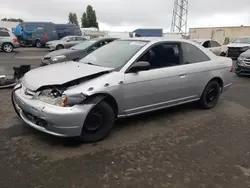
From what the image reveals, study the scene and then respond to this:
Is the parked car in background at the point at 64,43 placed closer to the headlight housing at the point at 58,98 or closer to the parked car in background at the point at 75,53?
the parked car in background at the point at 75,53

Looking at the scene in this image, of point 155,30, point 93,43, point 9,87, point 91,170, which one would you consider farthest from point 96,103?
point 155,30

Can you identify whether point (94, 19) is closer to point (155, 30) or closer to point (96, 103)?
point (155, 30)

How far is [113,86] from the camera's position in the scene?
368 centimetres

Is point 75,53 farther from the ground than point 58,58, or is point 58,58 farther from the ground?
point 75,53

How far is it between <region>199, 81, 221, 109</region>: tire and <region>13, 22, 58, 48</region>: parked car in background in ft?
68.5

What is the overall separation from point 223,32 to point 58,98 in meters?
31.6

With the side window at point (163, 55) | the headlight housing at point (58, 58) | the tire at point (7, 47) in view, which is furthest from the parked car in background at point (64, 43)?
the side window at point (163, 55)

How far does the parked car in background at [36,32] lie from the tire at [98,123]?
2168cm

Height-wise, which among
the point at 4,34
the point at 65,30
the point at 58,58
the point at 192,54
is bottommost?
the point at 58,58

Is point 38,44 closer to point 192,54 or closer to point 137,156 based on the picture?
point 192,54

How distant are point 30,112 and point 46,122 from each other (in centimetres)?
32

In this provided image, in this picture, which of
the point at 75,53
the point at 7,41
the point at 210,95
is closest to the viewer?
the point at 210,95

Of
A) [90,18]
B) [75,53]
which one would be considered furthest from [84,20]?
[75,53]

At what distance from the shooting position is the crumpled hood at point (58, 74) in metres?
3.46
